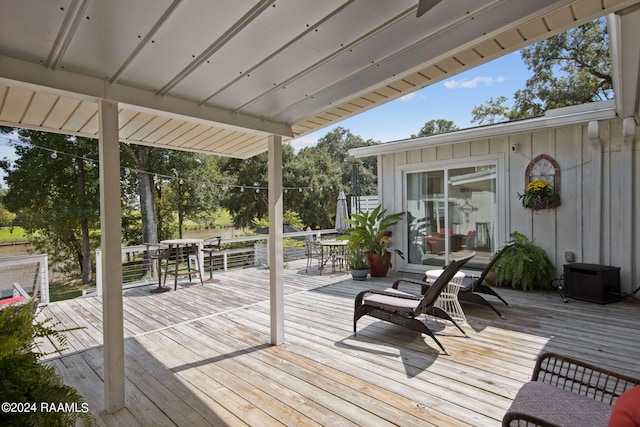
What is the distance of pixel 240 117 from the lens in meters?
3.47

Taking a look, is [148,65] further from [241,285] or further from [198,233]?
[198,233]

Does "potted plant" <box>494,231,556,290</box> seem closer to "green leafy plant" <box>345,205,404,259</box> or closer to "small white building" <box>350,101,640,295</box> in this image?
"small white building" <box>350,101,640,295</box>

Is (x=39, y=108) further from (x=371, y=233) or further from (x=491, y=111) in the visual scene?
(x=491, y=111)

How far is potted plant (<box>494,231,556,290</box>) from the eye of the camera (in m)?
5.88

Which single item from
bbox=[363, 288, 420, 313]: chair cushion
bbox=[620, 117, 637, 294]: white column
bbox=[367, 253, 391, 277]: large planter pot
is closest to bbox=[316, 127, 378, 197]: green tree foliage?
bbox=[367, 253, 391, 277]: large planter pot

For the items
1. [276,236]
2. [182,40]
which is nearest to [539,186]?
[276,236]

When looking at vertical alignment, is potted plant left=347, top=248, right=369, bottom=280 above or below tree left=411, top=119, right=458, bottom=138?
below

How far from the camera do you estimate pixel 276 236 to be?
385 centimetres

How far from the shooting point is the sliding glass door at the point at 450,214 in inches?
272

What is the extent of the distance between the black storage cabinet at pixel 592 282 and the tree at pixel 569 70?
1258cm

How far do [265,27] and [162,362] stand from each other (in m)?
3.21

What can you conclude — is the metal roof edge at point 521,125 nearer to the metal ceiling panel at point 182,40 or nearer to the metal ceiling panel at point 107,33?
the metal ceiling panel at point 182,40

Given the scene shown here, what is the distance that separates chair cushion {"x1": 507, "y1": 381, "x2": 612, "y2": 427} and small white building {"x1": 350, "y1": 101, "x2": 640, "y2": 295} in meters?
5.00

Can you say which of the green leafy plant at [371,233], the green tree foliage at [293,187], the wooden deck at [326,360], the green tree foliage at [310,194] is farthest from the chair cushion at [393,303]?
the green tree foliage at [310,194]
